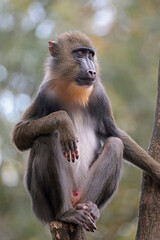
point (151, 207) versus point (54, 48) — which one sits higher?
point (54, 48)

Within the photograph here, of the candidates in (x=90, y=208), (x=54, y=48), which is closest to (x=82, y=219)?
(x=90, y=208)

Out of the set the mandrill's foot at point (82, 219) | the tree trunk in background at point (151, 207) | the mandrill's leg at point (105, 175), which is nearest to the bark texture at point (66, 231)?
the mandrill's foot at point (82, 219)

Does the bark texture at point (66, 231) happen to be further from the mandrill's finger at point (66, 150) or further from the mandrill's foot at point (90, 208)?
the mandrill's finger at point (66, 150)

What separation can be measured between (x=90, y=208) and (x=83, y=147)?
850mm

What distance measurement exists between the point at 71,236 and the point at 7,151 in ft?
21.4

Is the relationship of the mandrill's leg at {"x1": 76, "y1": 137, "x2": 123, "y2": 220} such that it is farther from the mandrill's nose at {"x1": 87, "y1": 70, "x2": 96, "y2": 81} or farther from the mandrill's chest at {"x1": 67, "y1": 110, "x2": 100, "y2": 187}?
the mandrill's nose at {"x1": 87, "y1": 70, "x2": 96, "y2": 81}

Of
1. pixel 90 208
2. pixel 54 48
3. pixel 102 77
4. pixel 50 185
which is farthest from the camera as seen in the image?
pixel 102 77

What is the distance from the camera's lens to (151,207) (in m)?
5.12

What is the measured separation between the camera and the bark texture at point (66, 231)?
5117 millimetres

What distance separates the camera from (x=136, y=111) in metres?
13.0

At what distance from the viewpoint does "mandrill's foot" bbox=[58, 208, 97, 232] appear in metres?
5.19

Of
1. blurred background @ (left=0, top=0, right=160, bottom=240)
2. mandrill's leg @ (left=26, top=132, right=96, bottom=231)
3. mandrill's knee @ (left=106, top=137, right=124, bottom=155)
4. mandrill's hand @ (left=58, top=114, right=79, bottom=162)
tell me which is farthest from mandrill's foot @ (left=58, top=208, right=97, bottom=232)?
blurred background @ (left=0, top=0, right=160, bottom=240)

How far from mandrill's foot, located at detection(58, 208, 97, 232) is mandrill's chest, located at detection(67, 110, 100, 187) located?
57 centimetres

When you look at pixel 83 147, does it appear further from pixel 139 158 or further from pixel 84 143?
pixel 139 158
